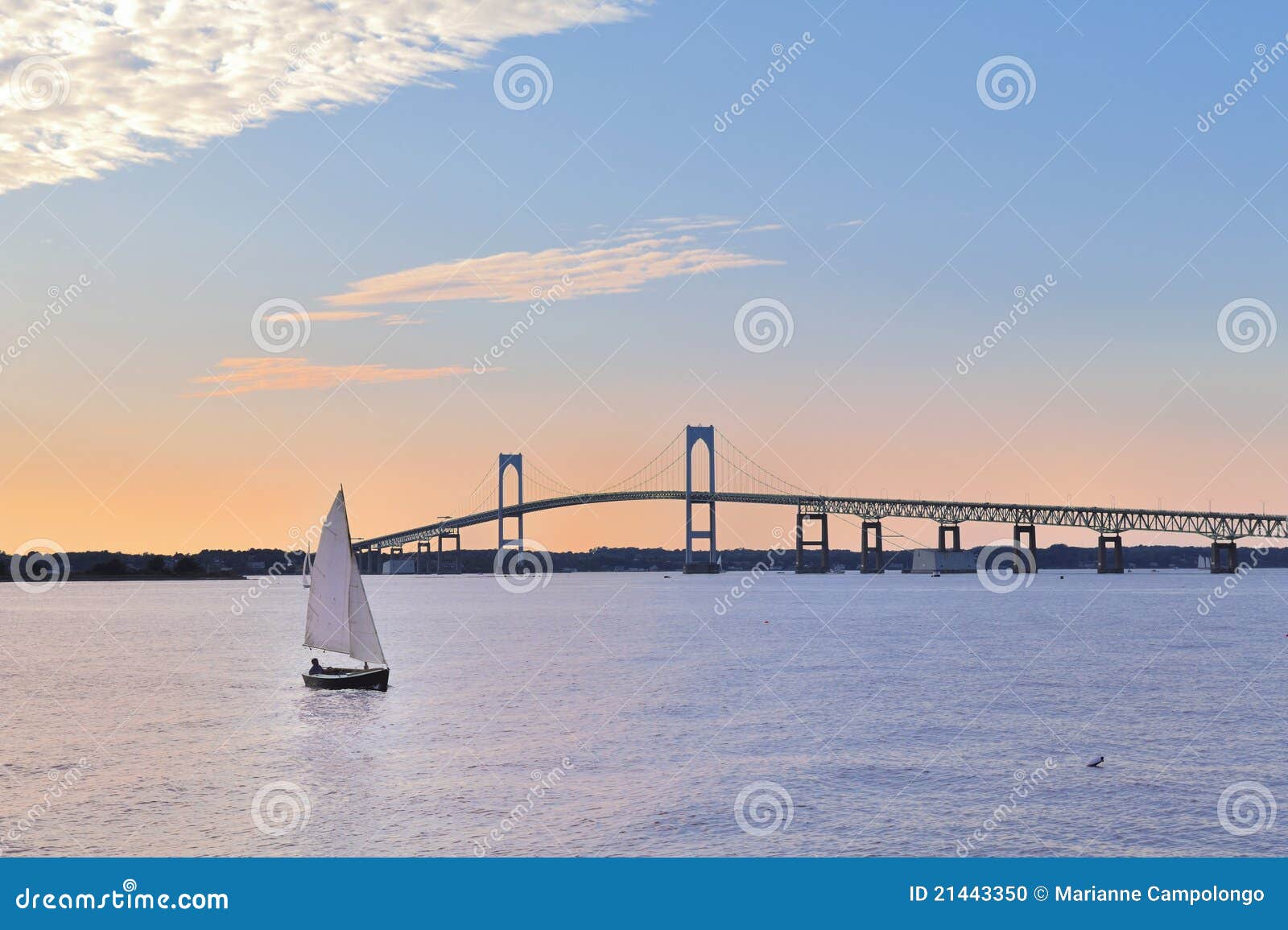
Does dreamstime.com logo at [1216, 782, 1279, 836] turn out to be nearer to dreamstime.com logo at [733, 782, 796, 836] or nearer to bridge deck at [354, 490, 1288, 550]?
dreamstime.com logo at [733, 782, 796, 836]

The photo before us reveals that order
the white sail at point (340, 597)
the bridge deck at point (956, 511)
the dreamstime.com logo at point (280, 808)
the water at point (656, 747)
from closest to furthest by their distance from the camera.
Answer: the water at point (656, 747), the dreamstime.com logo at point (280, 808), the white sail at point (340, 597), the bridge deck at point (956, 511)

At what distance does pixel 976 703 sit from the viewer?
40062 mm

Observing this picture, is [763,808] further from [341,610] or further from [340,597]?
[341,610]

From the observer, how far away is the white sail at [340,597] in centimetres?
4228

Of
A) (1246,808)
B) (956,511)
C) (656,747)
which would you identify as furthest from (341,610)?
(956,511)

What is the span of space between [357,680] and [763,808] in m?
21.5

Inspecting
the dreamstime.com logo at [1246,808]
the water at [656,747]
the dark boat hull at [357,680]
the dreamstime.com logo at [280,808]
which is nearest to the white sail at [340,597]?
the dark boat hull at [357,680]

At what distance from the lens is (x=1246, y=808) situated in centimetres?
2447

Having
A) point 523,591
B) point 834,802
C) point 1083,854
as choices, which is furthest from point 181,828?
point 523,591

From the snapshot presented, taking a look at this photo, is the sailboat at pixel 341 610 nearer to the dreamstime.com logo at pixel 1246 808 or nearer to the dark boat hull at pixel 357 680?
the dark boat hull at pixel 357 680

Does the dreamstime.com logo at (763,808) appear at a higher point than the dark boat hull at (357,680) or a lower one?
lower

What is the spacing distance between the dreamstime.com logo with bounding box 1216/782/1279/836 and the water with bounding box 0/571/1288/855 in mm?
140

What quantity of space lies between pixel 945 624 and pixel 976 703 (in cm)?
4371

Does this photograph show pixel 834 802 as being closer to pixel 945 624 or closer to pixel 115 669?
pixel 115 669
